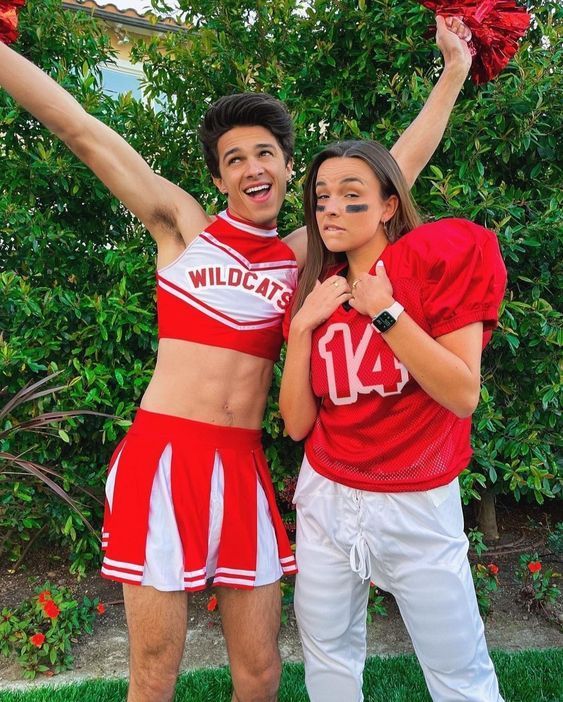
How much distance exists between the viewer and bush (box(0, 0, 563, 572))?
3.21m

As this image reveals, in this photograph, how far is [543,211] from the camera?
3363 mm

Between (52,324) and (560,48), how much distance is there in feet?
9.55

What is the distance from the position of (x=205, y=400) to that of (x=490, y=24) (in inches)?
65.2

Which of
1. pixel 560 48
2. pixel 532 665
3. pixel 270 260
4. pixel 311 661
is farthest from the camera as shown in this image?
pixel 560 48

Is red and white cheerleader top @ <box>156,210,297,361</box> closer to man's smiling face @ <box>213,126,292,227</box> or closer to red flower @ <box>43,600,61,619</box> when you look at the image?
man's smiling face @ <box>213,126,292,227</box>

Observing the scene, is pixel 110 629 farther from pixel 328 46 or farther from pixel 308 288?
pixel 328 46

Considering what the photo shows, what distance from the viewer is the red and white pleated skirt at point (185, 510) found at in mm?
1976

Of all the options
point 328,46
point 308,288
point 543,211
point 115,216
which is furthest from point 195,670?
point 328,46

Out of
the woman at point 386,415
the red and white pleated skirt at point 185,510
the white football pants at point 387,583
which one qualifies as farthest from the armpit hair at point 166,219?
the white football pants at point 387,583

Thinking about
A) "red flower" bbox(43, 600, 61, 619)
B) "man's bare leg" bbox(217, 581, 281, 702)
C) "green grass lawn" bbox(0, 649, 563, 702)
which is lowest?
"green grass lawn" bbox(0, 649, 563, 702)

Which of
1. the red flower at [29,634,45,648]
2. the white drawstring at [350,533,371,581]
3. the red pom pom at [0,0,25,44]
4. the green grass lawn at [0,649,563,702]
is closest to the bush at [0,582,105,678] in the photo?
the red flower at [29,634,45,648]

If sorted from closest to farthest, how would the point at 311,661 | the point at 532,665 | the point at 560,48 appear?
the point at 311,661
the point at 532,665
the point at 560,48

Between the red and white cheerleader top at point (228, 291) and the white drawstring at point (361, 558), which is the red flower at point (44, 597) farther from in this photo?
the white drawstring at point (361, 558)

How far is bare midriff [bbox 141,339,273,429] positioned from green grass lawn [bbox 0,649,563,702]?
4.74 ft
